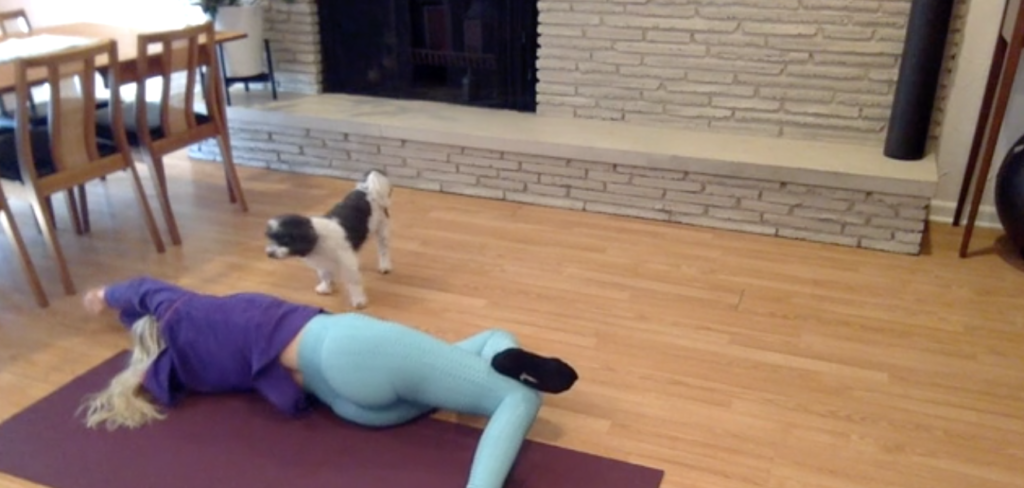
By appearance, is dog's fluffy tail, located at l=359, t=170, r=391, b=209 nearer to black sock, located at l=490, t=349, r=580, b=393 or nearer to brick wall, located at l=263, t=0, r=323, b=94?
black sock, located at l=490, t=349, r=580, b=393

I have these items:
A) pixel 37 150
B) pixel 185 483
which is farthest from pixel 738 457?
pixel 37 150

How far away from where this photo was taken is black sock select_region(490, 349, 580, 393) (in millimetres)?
1896

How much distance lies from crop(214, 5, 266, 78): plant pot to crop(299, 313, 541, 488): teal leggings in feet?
7.41

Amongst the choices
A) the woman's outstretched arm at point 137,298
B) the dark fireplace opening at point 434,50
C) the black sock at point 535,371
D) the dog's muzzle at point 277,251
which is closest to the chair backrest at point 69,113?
the woman's outstretched arm at point 137,298

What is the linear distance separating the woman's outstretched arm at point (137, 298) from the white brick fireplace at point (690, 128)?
4.95ft

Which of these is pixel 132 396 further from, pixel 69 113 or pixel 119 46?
pixel 119 46

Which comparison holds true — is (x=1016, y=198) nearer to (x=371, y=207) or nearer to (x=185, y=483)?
(x=371, y=207)

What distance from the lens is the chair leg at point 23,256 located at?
2605mm

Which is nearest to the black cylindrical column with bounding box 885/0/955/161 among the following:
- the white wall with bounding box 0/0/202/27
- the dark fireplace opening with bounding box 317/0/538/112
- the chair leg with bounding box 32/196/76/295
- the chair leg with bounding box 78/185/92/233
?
the dark fireplace opening with bounding box 317/0/538/112

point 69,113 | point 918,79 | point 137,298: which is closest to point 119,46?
point 69,113

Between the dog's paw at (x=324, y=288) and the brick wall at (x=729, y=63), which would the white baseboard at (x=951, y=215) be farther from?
the dog's paw at (x=324, y=288)

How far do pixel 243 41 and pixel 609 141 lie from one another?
180 cm

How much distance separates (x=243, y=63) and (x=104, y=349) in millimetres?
1885

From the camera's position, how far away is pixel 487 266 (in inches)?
116
